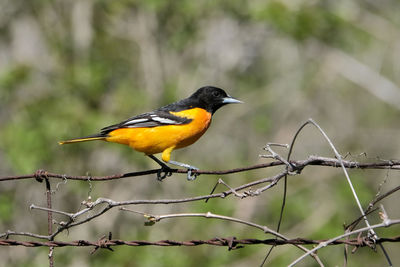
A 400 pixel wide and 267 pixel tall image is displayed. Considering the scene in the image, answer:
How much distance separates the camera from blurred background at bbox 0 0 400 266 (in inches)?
294

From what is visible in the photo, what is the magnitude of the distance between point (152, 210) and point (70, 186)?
4.22 ft

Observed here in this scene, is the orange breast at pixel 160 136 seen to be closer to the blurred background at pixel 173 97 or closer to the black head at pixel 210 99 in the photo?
the black head at pixel 210 99

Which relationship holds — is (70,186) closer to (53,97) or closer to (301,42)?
(53,97)

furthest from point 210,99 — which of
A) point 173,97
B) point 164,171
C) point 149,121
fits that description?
point 173,97

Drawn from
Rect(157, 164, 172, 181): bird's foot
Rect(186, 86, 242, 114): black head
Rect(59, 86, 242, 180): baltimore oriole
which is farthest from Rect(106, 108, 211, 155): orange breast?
Rect(186, 86, 242, 114): black head

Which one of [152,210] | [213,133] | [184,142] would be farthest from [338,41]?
[184,142]

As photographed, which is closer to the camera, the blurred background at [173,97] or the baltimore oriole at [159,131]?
the baltimore oriole at [159,131]

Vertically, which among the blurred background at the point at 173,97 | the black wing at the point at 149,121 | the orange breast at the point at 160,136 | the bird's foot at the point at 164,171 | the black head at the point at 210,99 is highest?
the blurred background at the point at 173,97

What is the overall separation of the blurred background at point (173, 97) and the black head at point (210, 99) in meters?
2.08

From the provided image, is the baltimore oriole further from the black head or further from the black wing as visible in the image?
the black head

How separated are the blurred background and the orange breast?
2.36 meters

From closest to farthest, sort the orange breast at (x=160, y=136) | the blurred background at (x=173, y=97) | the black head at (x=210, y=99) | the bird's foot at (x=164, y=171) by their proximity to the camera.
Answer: the bird's foot at (x=164, y=171) → the orange breast at (x=160, y=136) → the black head at (x=210, y=99) → the blurred background at (x=173, y=97)

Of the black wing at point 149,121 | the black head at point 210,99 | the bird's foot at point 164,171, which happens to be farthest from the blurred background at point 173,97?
the bird's foot at point 164,171

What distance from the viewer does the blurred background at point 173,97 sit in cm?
746
